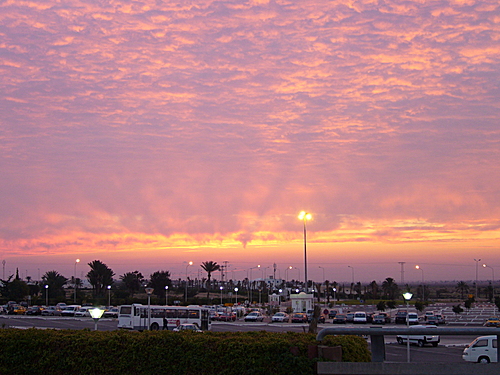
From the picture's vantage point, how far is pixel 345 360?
8.27 m

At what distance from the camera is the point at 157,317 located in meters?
46.9

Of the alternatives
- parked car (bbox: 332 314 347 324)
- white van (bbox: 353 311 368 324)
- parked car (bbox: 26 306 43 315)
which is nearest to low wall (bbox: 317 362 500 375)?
white van (bbox: 353 311 368 324)

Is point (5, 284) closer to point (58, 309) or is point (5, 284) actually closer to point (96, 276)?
point (96, 276)

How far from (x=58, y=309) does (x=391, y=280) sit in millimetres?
83987

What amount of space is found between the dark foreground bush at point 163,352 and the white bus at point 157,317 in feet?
122

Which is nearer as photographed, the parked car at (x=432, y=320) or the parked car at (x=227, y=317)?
the parked car at (x=432, y=320)

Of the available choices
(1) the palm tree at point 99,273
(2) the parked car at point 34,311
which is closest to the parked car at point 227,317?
(2) the parked car at point 34,311

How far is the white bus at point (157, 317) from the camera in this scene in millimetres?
46500

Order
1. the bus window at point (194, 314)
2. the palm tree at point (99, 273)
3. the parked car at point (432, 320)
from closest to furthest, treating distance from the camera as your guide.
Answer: the bus window at point (194, 314), the parked car at point (432, 320), the palm tree at point (99, 273)

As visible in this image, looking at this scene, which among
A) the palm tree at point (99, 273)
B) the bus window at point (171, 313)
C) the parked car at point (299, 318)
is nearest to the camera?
the bus window at point (171, 313)

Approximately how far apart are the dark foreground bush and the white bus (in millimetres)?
37243

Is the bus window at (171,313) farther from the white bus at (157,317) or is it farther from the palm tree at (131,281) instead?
the palm tree at (131,281)

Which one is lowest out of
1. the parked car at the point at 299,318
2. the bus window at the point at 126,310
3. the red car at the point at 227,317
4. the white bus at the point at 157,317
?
the red car at the point at 227,317

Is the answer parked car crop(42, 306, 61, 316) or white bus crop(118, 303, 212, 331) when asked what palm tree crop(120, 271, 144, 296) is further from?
white bus crop(118, 303, 212, 331)
